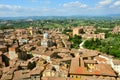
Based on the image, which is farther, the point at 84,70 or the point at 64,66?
the point at 64,66

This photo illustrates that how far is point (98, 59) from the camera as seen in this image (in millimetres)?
39219

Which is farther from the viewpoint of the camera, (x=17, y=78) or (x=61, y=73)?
(x=61, y=73)

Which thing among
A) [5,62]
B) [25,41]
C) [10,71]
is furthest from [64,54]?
[25,41]

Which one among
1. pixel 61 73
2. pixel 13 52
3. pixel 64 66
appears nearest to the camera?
pixel 61 73

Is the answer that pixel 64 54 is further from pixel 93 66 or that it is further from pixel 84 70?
pixel 84 70

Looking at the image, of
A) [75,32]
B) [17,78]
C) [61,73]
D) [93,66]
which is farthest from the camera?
[75,32]

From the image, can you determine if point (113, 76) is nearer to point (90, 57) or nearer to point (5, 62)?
point (90, 57)

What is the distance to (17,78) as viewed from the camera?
2631 cm

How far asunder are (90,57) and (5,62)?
1746 centimetres

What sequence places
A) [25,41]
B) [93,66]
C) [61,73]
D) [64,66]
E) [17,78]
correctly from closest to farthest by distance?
[17,78], [61,73], [64,66], [93,66], [25,41]

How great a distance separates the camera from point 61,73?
2875cm

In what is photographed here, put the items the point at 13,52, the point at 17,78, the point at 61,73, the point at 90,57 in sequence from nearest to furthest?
the point at 17,78 < the point at 61,73 < the point at 13,52 < the point at 90,57

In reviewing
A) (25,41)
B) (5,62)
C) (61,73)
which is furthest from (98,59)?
(25,41)

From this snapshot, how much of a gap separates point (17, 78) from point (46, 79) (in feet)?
12.8
